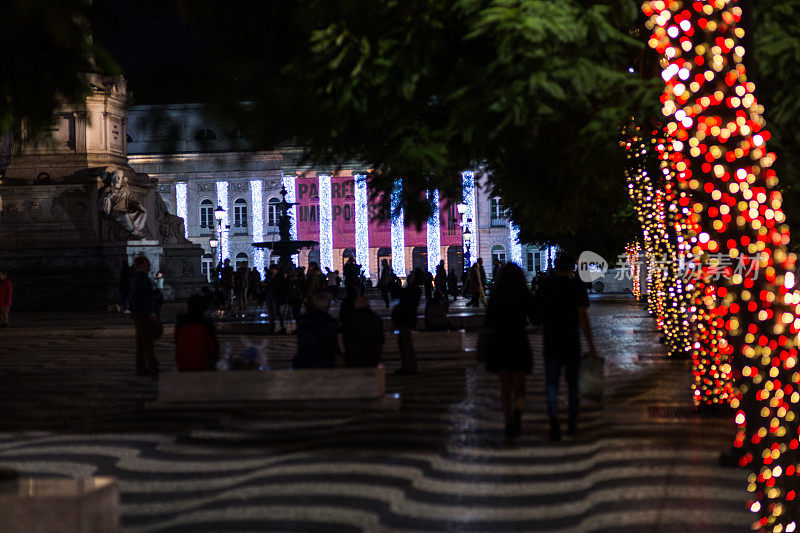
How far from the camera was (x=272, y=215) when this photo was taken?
90312 millimetres

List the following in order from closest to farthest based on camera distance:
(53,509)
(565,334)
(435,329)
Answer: (53,509)
(565,334)
(435,329)

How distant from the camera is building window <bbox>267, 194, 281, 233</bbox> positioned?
8981 centimetres

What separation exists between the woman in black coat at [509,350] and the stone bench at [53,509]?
5.61 m

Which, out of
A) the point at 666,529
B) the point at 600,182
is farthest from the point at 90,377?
the point at 666,529

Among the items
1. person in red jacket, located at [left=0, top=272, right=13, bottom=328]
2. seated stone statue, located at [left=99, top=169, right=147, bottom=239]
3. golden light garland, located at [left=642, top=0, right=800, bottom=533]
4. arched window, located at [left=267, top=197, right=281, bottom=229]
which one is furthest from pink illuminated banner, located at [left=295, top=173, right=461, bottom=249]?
golden light garland, located at [left=642, top=0, right=800, bottom=533]

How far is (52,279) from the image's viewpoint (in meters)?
37.5

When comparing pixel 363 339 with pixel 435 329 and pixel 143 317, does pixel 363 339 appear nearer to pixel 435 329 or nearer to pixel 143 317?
pixel 143 317

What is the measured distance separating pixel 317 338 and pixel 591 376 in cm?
335

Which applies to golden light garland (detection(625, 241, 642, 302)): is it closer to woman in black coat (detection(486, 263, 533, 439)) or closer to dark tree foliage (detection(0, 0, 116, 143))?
woman in black coat (detection(486, 263, 533, 439))

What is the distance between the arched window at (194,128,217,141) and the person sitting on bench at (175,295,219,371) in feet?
31.6

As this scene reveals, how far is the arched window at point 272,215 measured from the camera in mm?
89812

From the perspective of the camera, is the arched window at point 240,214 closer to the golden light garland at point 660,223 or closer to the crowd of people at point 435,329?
the golden light garland at point 660,223

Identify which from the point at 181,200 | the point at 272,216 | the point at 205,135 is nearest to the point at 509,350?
the point at 205,135

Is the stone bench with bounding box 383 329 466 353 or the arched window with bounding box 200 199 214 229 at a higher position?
the arched window with bounding box 200 199 214 229
